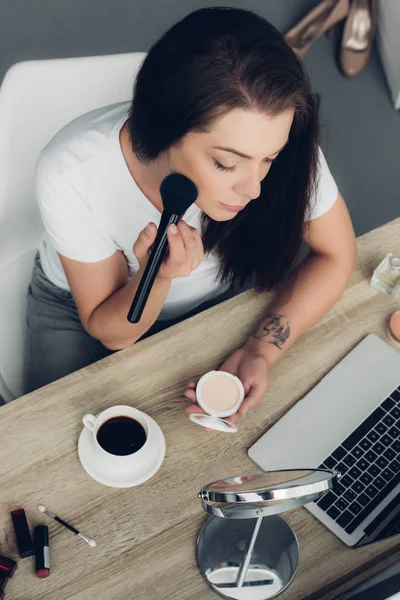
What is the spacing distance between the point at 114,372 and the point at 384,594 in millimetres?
559


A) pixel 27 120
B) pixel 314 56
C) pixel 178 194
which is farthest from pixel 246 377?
pixel 314 56

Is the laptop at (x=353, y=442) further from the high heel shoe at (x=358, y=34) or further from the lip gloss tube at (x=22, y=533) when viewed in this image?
the high heel shoe at (x=358, y=34)

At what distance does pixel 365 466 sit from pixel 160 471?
0.34 metres

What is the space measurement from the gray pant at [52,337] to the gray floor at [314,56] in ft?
3.99

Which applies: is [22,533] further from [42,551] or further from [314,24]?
[314,24]

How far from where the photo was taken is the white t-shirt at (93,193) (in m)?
1.12

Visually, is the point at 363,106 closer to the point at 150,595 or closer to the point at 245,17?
the point at 245,17

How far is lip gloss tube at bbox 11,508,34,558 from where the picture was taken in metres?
0.94

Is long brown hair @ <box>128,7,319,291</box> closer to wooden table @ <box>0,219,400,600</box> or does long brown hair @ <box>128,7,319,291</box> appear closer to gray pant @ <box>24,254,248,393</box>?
wooden table @ <box>0,219,400,600</box>

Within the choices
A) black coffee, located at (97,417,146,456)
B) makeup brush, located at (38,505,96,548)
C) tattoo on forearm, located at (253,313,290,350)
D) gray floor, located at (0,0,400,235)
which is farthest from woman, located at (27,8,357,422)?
gray floor, located at (0,0,400,235)

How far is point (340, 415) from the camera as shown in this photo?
1113mm

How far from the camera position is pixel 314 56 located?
255 centimetres

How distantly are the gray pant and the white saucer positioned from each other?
1.24 feet

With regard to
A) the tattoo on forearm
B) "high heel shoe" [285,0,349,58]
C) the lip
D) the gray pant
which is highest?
"high heel shoe" [285,0,349,58]
